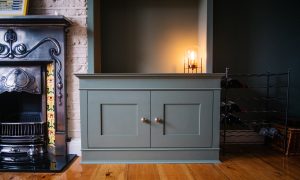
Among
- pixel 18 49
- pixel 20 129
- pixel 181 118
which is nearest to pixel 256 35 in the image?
pixel 181 118

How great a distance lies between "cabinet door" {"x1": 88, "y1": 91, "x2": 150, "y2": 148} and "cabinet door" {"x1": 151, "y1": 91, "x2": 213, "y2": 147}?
3.3 inches

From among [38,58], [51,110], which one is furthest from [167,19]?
[51,110]

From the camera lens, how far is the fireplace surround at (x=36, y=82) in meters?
2.03

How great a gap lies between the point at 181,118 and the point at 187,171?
425 millimetres

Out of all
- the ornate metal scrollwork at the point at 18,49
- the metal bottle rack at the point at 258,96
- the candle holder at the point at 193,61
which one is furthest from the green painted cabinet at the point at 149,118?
the metal bottle rack at the point at 258,96

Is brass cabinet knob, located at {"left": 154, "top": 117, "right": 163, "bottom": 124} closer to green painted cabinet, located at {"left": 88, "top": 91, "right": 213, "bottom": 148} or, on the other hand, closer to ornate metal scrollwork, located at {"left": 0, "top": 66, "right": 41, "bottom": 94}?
green painted cabinet, located at {"left": 88, "top": 91, "right": 213, "bottom": 148}

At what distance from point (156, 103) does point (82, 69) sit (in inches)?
32.0

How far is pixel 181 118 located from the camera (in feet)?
6.34

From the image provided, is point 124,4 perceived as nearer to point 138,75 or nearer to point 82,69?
point 82,69

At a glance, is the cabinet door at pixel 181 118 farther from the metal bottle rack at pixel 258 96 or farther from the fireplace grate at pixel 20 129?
the fireplace grate at pixel 20 129

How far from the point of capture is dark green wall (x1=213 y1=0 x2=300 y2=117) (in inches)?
99.7

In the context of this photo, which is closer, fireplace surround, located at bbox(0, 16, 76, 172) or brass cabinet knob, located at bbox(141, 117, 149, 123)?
brass cabinet knob, located at bbox(141, 117, 149, 123)

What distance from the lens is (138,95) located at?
1.92 metres

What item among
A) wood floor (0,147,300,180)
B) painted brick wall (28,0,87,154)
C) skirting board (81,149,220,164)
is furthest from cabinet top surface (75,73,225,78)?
wood floor (0,147,300,180)
